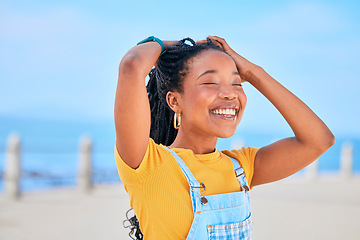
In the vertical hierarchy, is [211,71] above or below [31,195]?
above

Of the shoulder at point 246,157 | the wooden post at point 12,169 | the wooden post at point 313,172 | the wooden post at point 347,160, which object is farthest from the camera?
the wooden post at point 347,160

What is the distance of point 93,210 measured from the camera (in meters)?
6.88

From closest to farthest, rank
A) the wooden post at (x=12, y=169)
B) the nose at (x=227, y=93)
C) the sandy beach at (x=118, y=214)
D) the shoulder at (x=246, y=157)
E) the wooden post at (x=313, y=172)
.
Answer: the nose at (x=227, y=93), the shoulder at (x=246, y=157), the sandy beach at (x=118, y=214), the wooden post at (x=12, y=169), the wooden post at (x=313, y=172)

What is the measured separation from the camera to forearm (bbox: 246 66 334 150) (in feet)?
7.25

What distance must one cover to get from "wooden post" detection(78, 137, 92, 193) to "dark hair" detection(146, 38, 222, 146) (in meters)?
7.21

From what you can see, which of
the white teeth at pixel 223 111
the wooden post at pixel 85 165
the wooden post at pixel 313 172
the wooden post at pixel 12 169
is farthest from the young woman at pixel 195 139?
the wooden post at pixel 313 172

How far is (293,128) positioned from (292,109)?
10 centimetres

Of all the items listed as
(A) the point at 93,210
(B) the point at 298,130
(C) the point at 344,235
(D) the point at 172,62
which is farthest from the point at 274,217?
(D) the point at 172,62

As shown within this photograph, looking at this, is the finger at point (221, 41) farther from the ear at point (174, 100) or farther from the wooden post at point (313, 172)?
the wooden post at point (313, 172)

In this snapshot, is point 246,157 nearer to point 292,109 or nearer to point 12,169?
point 292,109

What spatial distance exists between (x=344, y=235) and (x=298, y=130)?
141 inches

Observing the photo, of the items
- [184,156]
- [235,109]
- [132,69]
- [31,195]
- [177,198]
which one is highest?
[132,69]

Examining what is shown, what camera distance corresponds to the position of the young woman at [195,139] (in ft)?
5.63

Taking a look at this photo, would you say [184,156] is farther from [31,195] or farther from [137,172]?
[31,195]
